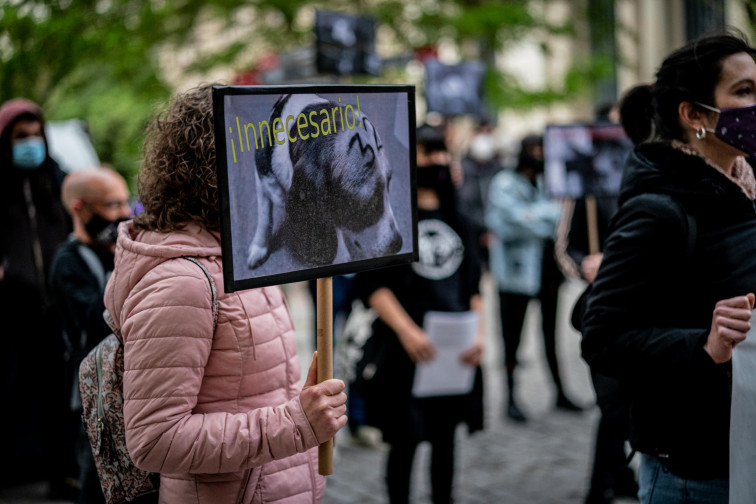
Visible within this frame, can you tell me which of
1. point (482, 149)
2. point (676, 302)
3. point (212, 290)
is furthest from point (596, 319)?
point (482, 149)

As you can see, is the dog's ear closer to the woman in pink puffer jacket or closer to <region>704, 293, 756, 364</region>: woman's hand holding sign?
the woman in pink puffer jacket

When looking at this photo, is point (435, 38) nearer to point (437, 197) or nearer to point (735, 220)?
point (437, 197)

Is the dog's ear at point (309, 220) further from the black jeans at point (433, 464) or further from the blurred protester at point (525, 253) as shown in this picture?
the blurred protester at point (525, 253)

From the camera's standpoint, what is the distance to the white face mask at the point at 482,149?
11.5 metres

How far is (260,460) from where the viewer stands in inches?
77.7

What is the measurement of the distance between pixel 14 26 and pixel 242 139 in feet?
17.9

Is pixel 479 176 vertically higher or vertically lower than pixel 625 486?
higher

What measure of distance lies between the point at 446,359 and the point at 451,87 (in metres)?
5.93

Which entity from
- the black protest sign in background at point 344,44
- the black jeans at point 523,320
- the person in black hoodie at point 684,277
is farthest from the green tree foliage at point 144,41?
the person in black hoodie at point 684,277

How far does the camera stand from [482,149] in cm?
1184

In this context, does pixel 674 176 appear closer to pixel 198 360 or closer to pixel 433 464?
pixel 198 360

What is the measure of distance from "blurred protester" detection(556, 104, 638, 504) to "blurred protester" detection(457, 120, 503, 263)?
206 cm

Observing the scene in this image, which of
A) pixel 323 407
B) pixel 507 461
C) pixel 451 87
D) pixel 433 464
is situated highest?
pixel 451 87

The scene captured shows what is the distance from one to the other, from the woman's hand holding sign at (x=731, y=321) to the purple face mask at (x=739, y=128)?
1.50 ft
